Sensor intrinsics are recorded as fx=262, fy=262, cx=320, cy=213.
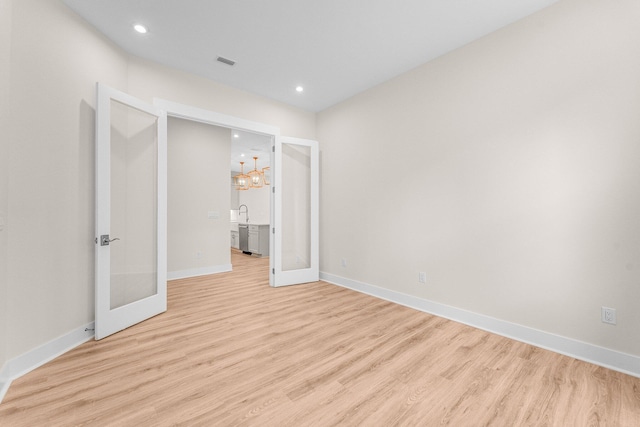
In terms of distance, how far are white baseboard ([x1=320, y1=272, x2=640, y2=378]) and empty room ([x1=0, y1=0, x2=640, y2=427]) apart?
0.02 m

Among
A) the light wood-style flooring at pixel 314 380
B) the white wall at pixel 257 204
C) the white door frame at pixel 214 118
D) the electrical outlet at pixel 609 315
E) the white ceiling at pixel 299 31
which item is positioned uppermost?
the white ceiling at pixel 299 31

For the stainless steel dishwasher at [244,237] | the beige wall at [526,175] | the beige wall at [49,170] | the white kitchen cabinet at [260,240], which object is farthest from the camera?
the stainless steel dishwasher at [244,237]

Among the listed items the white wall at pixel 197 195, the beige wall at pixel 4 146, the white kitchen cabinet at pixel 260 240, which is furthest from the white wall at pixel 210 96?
the white kitchen cabinet at pixel 260 240

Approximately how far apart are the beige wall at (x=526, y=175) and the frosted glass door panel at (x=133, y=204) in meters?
3.00

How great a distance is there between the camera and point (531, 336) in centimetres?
248

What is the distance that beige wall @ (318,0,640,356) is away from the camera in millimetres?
2088

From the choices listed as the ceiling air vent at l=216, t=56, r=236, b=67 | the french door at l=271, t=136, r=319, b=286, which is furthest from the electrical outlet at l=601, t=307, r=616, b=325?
the ceiling air vent at l=216, t=56, r=236, b=67

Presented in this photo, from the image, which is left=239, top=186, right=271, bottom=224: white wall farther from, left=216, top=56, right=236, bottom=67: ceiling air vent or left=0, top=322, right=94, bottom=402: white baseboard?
left=0, top=322, right=94, bottom=402: white baseboard

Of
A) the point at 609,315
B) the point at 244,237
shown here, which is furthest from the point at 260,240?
the point at 609,315

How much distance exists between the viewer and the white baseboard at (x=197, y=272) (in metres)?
4.76

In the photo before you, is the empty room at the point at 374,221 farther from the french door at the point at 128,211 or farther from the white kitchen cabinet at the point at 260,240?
the white kitchen cabinet at the point at 260,240

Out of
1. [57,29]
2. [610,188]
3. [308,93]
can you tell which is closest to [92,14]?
[57,29]

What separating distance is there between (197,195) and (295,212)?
204 centimetres

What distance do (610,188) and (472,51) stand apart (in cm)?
189
